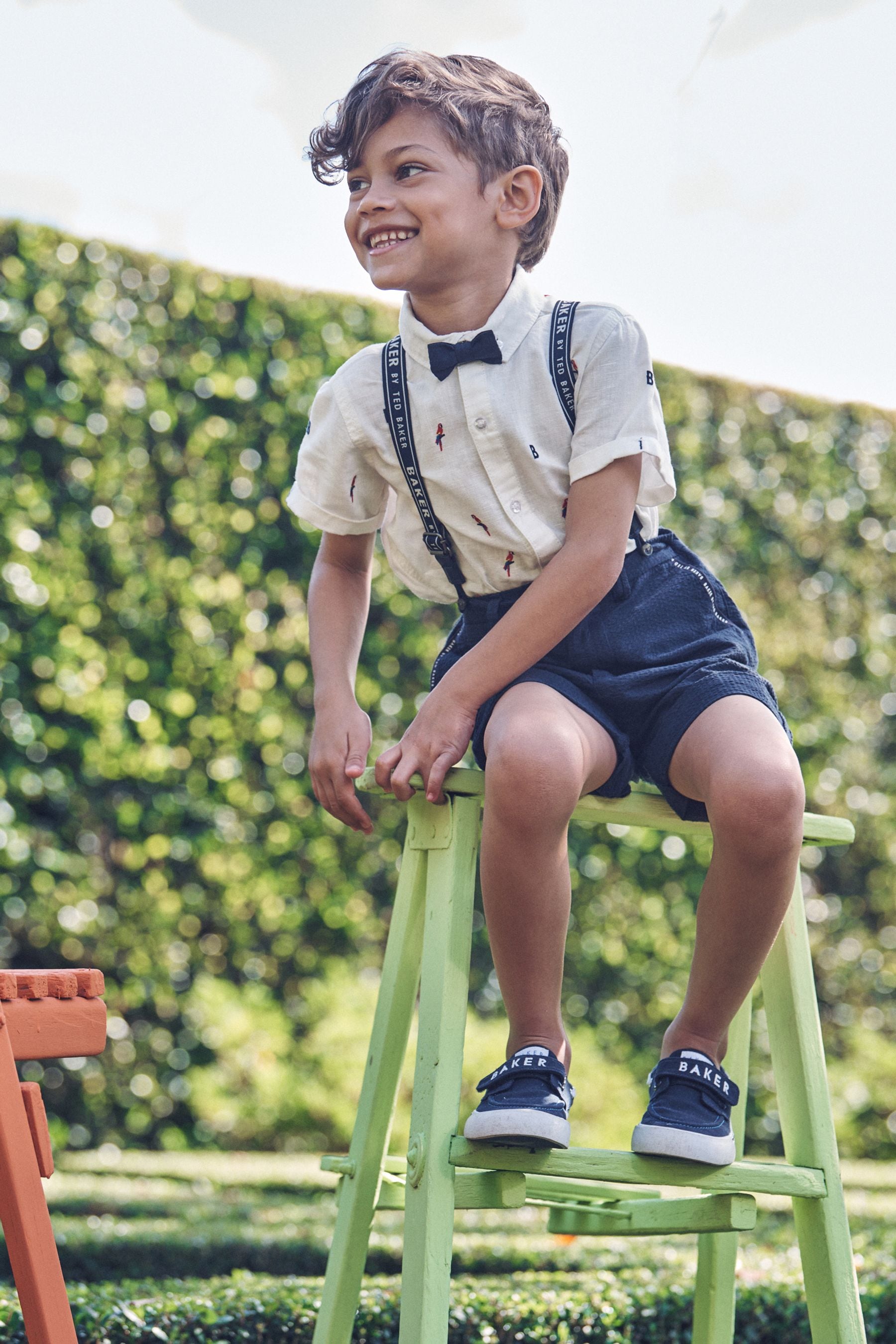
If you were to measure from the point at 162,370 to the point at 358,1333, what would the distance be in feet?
8.96

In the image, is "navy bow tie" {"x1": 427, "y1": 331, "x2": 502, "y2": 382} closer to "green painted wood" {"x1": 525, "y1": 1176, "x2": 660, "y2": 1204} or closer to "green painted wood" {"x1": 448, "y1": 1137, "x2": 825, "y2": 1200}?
"green painted wood" {"x1": 448, "y1": 1137, "x2": 825, "y2": 1200}

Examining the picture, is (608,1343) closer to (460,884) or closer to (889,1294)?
(889,1294)

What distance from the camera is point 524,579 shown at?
1599 millimetres

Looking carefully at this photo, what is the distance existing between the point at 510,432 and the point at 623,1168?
0.83 m

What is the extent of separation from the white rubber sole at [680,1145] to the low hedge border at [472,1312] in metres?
0.55

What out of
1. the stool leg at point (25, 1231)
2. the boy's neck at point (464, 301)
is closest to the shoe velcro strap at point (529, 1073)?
the stool leg at point (25, 1231)

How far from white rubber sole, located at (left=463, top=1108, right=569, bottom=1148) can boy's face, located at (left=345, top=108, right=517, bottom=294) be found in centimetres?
95

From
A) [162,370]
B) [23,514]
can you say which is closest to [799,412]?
[162,370]

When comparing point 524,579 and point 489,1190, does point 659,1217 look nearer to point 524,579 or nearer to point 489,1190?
point 489,1190

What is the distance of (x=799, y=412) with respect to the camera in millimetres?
4512

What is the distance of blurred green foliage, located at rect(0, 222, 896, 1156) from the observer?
3508mm

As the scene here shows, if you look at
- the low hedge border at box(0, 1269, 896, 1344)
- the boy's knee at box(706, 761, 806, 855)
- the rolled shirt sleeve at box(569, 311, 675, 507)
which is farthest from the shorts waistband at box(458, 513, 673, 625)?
the low hedge border at box(0, 1269, 896, 1344)

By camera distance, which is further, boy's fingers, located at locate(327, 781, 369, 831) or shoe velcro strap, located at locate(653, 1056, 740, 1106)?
boy's fingers, located at locate(327, 781, 369, 831)

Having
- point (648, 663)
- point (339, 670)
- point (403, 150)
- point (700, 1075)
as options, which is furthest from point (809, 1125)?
point (403, 150)
